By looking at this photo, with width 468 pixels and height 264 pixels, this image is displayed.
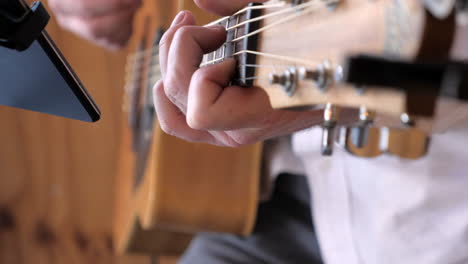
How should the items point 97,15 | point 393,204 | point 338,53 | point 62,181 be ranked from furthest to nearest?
point 62,181
point 97,15
point 393,204
point 338,53

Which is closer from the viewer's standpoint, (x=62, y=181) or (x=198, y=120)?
(x=198, y=120)

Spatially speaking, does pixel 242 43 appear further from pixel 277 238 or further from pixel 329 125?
pixel 277 238

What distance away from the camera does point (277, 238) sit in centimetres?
66

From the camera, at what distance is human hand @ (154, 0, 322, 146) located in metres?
0.34

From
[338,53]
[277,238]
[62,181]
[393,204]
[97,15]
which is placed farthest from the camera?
[62,181]

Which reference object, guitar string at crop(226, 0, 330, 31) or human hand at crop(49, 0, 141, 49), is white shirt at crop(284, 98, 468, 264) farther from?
human hand at crop(49, 0, 141, 49)

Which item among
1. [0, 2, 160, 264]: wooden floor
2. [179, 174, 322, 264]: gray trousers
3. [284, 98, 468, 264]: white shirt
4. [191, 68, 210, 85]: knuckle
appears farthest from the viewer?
[0, 2, 160, 264]: wooden floor

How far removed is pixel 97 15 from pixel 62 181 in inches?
19.7

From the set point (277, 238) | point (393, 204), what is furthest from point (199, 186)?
point (393, 204)

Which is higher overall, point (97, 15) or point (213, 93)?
point (213, 93)

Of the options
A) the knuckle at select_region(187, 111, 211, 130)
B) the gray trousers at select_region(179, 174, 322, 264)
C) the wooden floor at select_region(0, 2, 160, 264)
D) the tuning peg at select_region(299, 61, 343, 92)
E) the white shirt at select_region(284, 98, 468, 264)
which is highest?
the tuning peg at select_region(299, 61, 343, 92)

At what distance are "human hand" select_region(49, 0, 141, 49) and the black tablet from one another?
16.6 inches

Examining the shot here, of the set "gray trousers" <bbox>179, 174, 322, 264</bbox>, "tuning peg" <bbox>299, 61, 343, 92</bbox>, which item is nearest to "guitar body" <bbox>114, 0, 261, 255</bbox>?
"gray trousers" <bbox>179, 174, 322, 264</bbox>

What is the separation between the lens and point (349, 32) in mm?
272
